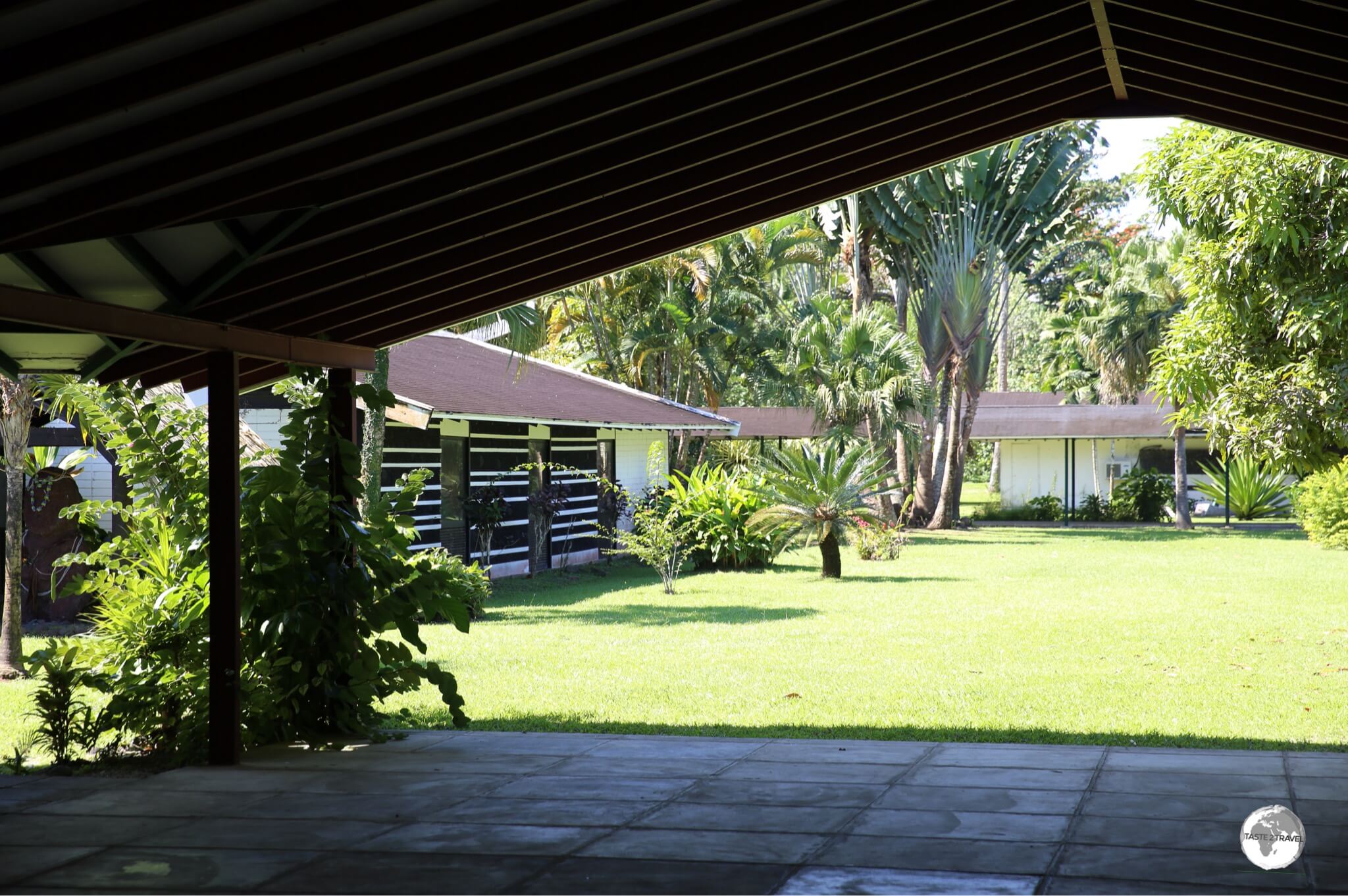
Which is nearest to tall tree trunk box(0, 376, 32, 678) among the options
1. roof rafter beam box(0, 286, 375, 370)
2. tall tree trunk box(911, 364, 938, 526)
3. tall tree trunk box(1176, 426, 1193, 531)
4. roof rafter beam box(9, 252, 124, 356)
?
roof rafter beam box(0, 286, 375, 370)

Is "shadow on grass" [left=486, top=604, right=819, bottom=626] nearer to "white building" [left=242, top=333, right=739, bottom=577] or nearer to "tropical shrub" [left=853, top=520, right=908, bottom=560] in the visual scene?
"white building" [left=242, top=333, right=739, bottom=577]

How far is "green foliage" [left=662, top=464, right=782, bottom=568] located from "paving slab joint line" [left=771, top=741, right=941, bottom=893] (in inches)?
554

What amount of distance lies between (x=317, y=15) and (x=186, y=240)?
2304 mm

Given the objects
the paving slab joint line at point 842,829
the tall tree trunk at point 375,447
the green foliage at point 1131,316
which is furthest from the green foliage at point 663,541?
the green foliage at point 1131,316

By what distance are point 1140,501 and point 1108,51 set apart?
31301 millimetres

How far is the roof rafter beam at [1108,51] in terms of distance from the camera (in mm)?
6098

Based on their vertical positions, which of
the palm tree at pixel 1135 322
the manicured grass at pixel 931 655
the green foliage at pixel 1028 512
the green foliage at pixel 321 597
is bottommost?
the manicured grass at pixel 931 655

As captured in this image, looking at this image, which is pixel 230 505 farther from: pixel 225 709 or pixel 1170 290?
pixel 1170 290

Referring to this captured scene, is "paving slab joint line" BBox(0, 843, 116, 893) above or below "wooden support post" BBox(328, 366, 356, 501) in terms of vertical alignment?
below

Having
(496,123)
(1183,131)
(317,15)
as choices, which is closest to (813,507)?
(1183,131)

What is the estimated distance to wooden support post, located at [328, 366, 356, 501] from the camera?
7930mm

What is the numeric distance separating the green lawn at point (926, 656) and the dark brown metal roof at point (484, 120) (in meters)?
3.09

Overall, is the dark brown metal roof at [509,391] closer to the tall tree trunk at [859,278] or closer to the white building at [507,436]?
the white building at [507,436]

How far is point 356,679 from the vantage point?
779cm
